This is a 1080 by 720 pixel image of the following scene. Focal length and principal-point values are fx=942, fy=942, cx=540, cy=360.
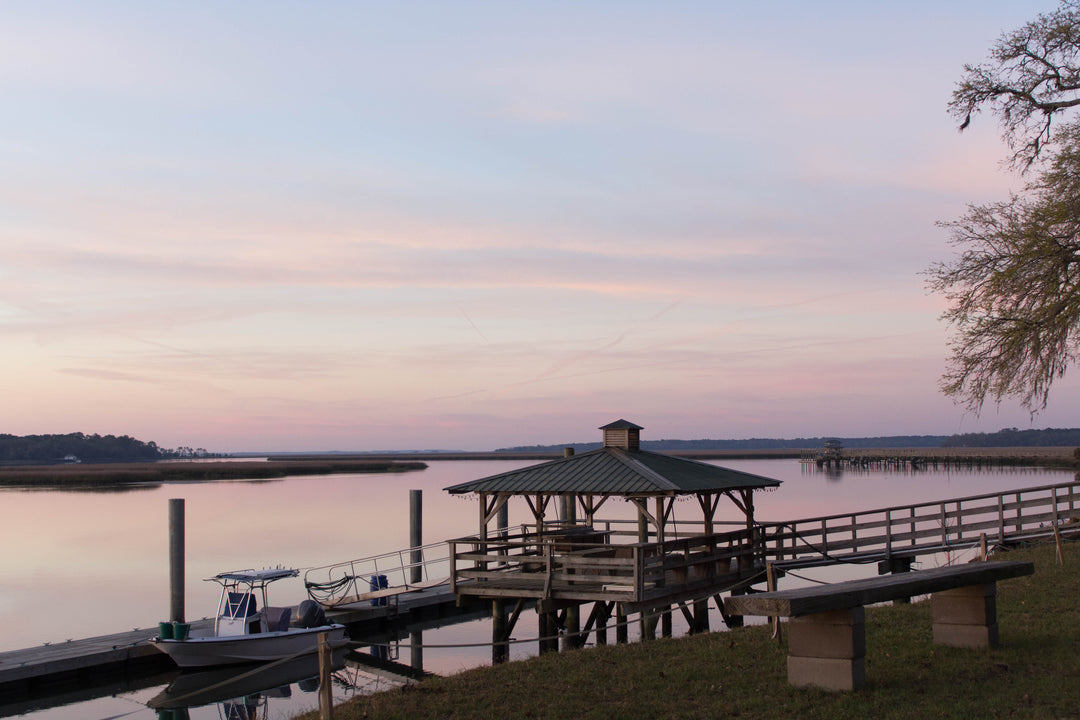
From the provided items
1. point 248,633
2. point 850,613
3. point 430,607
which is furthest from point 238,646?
point 850,613

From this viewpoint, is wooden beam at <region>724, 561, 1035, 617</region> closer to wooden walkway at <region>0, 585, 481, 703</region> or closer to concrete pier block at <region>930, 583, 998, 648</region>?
concrete pier block at <region>930, 583, 998, 648</region>

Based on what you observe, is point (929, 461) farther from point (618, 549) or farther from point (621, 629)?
point (618, 549)

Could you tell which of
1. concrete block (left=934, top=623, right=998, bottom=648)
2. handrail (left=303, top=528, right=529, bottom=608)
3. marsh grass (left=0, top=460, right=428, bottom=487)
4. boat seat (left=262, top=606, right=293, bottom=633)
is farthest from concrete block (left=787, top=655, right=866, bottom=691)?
marsh grass (left=0, top=460, right=428, bottom=487)

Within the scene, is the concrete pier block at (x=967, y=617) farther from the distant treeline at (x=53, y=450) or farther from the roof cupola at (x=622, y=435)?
the distant treeline at (x=53, y=450)

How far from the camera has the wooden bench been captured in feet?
29.9

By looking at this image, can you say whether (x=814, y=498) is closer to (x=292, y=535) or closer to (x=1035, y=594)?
(x=292, y=535)

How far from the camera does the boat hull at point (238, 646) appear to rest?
19.5 metres

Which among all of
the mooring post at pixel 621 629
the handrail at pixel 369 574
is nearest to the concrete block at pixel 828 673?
the mooring post at pixel 621 629

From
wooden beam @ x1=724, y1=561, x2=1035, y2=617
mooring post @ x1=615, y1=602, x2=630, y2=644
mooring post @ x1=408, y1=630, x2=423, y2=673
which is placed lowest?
mooring post @ x1=408, y1=630, x2=423, y2=673

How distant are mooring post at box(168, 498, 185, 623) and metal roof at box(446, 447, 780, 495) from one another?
22.1ft

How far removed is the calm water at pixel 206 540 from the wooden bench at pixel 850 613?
35.4ft

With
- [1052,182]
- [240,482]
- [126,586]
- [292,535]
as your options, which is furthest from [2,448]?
[1052,182]

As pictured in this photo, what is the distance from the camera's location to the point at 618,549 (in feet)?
69.5

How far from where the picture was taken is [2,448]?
17550 centimetres
